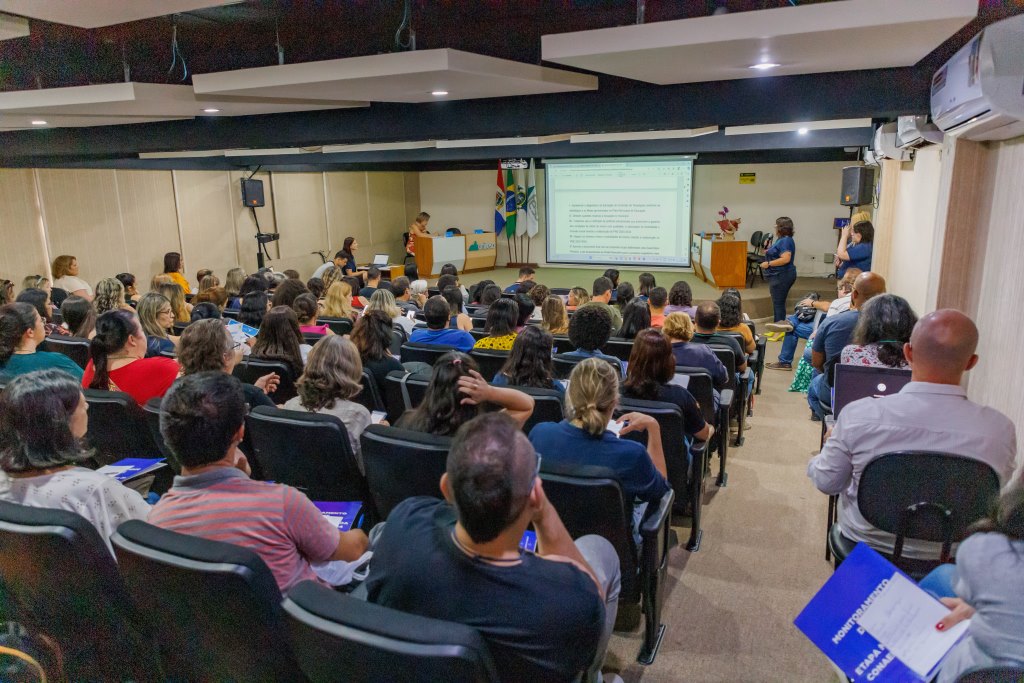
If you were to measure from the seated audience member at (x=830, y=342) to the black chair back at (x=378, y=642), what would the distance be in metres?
3.29

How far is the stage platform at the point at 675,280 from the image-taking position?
9828 millimetres

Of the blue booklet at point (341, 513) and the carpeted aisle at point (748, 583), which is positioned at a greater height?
the blue booklet at point (341, 513)

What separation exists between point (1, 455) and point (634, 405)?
2.17 metres

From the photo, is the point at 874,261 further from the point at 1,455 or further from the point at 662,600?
the point at 1,455

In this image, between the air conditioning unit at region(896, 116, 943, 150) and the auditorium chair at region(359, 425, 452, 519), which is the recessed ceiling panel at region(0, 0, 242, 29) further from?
the air conditioning unit at region(896, 116, 943, 150)

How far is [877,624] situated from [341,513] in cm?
153

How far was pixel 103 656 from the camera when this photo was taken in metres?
1.79

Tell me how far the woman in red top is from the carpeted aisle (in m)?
2.42

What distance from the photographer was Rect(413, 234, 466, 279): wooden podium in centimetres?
1310

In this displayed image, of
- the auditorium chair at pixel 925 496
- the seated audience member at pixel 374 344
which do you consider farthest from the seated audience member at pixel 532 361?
the auditorium chair at pixel 925 496

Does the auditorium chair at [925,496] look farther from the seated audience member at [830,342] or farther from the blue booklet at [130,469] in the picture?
the blue booklet at [130,469]

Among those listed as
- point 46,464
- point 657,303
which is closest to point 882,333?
point 657,303

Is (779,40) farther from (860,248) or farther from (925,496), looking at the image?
(860,248)

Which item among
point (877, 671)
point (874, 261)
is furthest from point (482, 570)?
point (874, 261)
